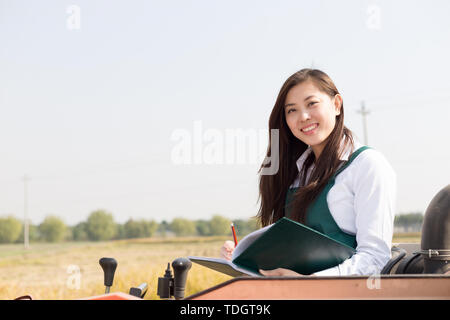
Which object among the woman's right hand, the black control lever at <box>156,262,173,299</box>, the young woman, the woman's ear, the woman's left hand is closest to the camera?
the woman's left hand

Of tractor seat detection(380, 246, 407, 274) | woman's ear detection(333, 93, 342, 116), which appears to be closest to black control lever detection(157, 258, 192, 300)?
tractor seat detection(380, 246, 407, 274)

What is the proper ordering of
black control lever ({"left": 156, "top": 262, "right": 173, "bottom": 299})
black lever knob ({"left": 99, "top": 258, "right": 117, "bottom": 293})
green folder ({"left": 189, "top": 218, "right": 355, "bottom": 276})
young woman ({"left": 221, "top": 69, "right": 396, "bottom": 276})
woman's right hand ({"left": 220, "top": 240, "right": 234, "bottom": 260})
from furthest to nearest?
woman's right hand ({"left": 220, "top": 240, "right": 234, "bottom": 260}), black lever knob ({"left": 99, "top": 258, "right": 117, "bottom": 293}), black control lever ({"left": 156, "top": 262, "right": 173, "bottom": 299}), young woman ({"left": 221, "top": 69, "right": 396, "bottom": 276}), green folder ({"left": 189, "top": 218, "right": 355, "bottom": 276})

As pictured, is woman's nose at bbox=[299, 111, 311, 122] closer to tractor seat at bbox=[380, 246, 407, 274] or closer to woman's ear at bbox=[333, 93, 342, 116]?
woman's ear at bbox=[333, 93, 342, 116]

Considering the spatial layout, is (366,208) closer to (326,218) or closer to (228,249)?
(326,218)

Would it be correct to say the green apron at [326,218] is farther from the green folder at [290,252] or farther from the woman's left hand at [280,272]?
the woman's left hand at [280,272]

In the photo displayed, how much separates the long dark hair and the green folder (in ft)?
1.26

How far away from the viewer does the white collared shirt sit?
1.59 metres

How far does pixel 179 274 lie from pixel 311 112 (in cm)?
83

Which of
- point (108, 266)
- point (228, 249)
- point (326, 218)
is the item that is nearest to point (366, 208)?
point (326, 218)

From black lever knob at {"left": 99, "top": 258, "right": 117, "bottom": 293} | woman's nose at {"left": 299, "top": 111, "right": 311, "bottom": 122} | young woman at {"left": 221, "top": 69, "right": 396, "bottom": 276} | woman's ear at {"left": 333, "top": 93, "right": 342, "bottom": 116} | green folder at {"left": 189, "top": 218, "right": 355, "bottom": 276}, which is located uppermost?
woman's ear at {"left": 333, "top": 93, "right": 342, "bottom": 116}
